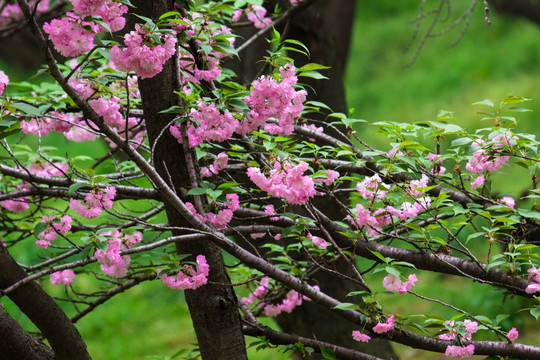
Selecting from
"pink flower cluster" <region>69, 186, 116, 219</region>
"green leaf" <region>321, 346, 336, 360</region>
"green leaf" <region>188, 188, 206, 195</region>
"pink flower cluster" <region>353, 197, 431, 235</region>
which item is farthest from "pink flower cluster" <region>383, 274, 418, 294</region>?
"pink flower cluster" <region>69, 186, 116, 219</region>

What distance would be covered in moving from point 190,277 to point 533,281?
3.36 feet

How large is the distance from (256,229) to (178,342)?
396 centimetres

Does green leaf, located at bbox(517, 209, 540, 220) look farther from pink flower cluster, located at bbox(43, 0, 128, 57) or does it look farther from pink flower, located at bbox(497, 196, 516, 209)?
pink flower cluster, located at bbox(43, 0, 128, 57)

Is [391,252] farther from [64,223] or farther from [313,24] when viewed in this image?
[313,24]

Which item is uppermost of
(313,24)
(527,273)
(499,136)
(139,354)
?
(313,24)

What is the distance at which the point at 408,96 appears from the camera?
392 inches

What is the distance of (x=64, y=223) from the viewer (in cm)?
208

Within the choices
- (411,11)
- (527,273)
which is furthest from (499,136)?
(411,11)

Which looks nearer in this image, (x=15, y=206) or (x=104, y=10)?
(x=104, y=10)

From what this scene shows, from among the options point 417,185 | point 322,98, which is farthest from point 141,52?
point 322,98

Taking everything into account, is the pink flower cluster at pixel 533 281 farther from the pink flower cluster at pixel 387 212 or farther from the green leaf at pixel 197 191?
the green leaf at pixel 197 191

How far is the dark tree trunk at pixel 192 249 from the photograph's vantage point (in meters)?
2.04

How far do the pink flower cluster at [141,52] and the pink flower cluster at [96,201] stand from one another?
0.40 m

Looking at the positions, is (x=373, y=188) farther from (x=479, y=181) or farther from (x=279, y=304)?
(x=279, y=304)
